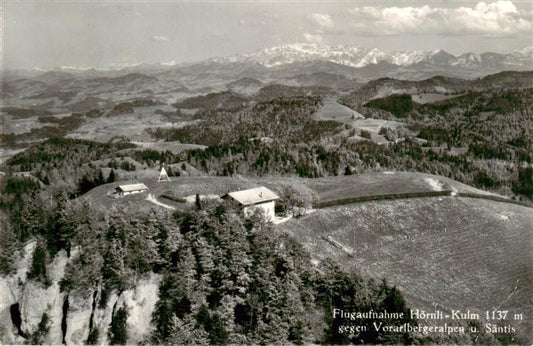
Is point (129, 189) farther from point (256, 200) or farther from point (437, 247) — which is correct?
point (437, 247)

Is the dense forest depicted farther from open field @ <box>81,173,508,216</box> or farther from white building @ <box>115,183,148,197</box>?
white building @ <box>115,183,148,197</box>

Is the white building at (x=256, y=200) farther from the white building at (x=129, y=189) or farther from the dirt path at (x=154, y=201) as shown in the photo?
the white building at (x=129, y=189)

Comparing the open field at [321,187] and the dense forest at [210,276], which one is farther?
the open field at [321,187]

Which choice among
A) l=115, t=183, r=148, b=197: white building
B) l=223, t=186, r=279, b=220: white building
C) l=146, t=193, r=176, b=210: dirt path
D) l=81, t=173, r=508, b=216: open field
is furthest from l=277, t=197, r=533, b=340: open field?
l=115, t=183, r=148, b=197: white building

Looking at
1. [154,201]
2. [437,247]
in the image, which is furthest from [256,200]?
[437,247]

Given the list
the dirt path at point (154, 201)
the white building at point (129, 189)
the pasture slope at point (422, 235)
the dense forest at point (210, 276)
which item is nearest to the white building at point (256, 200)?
the pasture slope at point (422, 235)

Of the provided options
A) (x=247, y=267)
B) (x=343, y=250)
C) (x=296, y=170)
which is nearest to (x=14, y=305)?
(x=247, y=267)

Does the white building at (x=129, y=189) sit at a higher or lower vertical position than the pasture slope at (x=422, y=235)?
higher
